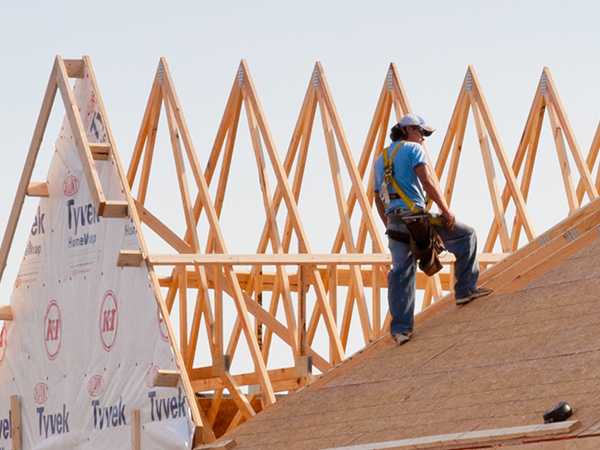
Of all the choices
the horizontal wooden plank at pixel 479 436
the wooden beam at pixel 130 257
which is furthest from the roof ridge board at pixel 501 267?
the horizontal wooden plank at pixel 479 436

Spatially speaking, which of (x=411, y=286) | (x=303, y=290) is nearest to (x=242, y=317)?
(x=303, y=290)

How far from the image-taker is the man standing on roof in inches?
620

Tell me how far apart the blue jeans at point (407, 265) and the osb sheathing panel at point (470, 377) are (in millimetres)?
247

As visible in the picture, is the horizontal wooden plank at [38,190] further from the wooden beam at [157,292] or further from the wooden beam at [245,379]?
the wooden beam at [245,379]

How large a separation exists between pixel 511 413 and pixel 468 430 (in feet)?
1.03

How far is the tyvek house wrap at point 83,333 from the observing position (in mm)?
17578

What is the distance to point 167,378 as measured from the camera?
16891mm

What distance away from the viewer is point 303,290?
63.1ft

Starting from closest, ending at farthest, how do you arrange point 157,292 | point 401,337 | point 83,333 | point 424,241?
point 424,241
point 401,337
point 157,292
point 83,333

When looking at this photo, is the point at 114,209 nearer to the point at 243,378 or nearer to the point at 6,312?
the point at 243,378

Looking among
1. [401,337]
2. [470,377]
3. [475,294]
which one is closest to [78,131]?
[401,337]

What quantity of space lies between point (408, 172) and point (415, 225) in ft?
1.47

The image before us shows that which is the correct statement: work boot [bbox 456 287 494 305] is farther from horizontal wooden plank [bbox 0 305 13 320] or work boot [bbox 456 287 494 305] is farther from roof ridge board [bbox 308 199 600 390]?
horizontal wooden plank [bbox 0 305 13 320]

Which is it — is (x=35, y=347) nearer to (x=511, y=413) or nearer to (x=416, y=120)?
Answer: (x=416, y=120)
